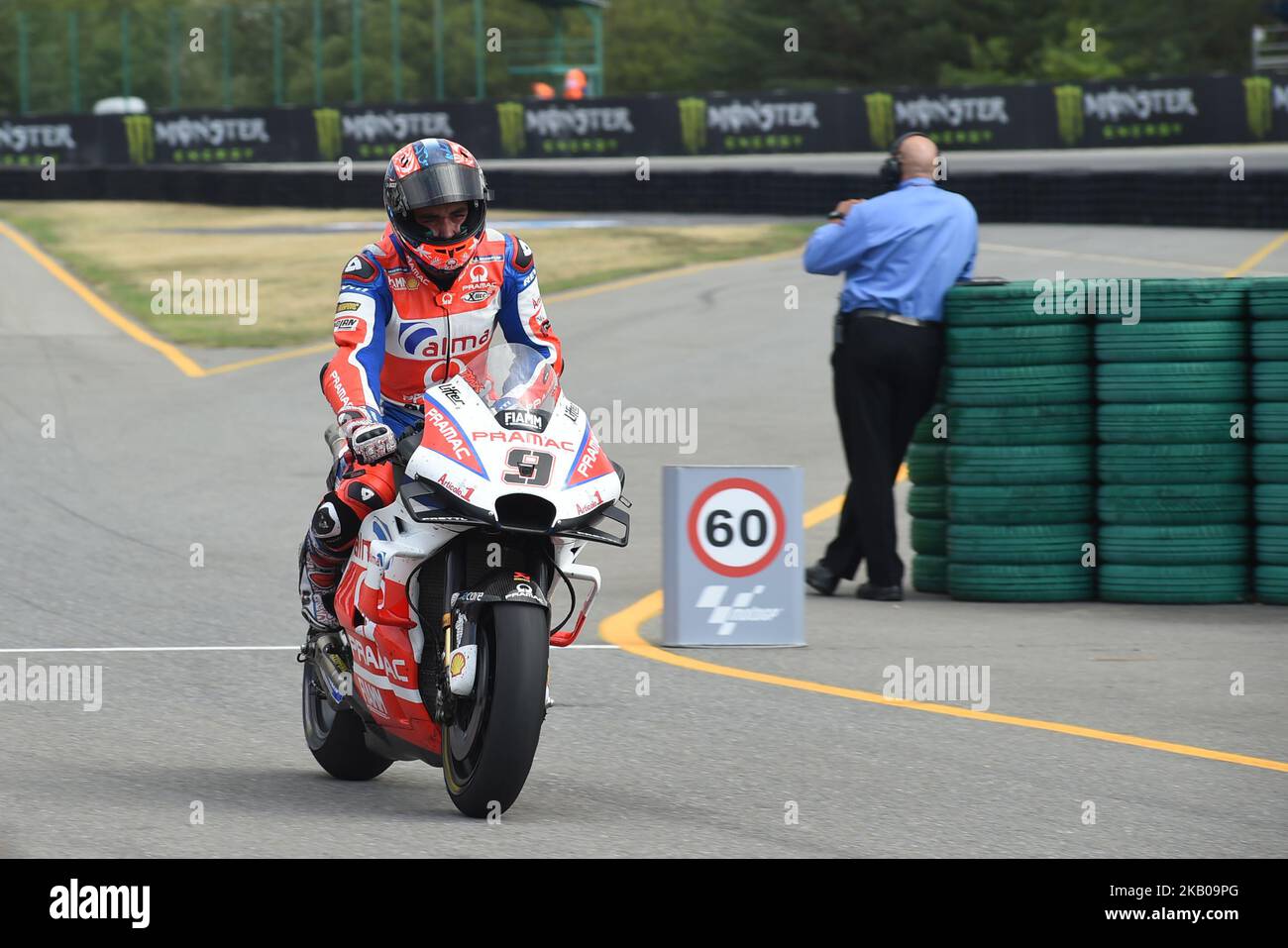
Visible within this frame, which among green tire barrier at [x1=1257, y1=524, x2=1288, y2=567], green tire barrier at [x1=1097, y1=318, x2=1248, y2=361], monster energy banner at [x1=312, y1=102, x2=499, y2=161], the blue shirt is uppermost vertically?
monster energy banner at [x1=312, y1=102, x2=499, y2=161]

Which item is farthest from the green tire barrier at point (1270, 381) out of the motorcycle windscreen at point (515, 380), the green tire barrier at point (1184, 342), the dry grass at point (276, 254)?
the dry grass at point (276, 254)

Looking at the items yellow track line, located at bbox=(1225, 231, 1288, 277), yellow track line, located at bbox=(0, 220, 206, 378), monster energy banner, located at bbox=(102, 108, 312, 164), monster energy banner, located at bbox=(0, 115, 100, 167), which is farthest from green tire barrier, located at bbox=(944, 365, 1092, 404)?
monster energy banner, located at bbox=(0, 115, 100, 167)

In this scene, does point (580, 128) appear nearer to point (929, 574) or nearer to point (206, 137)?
point (206, 137)

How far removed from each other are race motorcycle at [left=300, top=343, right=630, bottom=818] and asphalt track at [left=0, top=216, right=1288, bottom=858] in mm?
256

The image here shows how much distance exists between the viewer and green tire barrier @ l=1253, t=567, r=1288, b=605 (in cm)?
1001

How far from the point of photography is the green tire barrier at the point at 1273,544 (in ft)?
32.7

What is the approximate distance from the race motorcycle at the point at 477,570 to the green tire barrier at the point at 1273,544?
16.1 feet

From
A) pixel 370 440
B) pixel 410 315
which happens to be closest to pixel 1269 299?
pixel 410 315

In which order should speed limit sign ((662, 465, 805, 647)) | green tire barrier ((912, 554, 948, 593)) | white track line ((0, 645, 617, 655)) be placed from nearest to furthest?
white track line ((0, 645, 617, 655)), speed limit sign ((662, 465, 805, 647)), green tire barrier ((912, 554, 948, 593))

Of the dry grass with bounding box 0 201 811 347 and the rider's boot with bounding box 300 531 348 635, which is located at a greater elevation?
the dry grass with bounding box 0 201 811 347

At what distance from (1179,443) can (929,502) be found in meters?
1.27

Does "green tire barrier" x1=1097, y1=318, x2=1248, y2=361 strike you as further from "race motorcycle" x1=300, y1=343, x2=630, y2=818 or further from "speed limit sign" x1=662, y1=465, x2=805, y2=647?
"race motorcycle" x1=300, y1=343, x2=630, y2=818
